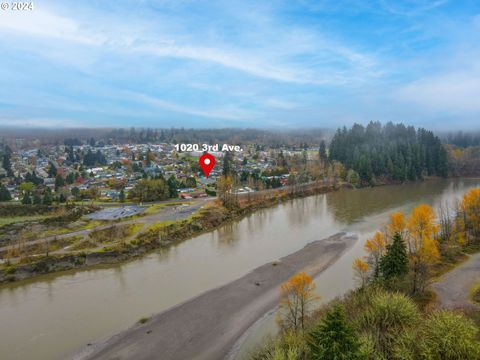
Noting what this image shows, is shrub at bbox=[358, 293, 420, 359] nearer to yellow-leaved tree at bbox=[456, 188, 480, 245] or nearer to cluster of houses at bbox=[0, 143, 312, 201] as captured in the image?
yellow-leaved tree at bbox=[456, 188, 480, 245]

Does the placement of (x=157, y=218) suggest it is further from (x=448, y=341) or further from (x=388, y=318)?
(x=448, y=341)

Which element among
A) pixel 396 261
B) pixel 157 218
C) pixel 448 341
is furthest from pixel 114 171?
pixel 448 341

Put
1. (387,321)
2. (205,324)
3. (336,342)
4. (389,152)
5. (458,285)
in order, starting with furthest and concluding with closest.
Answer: (389,152), (458,285), (205,324), (387,321), (336,342)

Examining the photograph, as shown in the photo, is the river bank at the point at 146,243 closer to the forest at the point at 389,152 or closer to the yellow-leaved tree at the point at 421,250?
the yellow-leaved tree at the point at 421,250

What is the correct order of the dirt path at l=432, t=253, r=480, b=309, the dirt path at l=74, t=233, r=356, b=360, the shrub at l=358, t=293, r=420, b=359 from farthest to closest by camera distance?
the dirt path at l=432, t=253, r=480, b=309 → the dirt path at l=74, t=233, r=356, b=360 → the shrub at l=358, t=293, r=420, b=359

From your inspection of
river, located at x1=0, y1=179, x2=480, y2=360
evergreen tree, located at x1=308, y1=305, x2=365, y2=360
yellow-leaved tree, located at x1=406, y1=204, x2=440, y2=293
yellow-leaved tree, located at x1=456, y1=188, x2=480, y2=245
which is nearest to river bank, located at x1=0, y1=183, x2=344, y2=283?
river, located at x1=0, y1=179, x2=480, y2=360

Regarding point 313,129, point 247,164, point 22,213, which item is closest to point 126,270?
point 22,213

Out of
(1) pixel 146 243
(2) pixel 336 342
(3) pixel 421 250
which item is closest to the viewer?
(2) pixel 336 342
